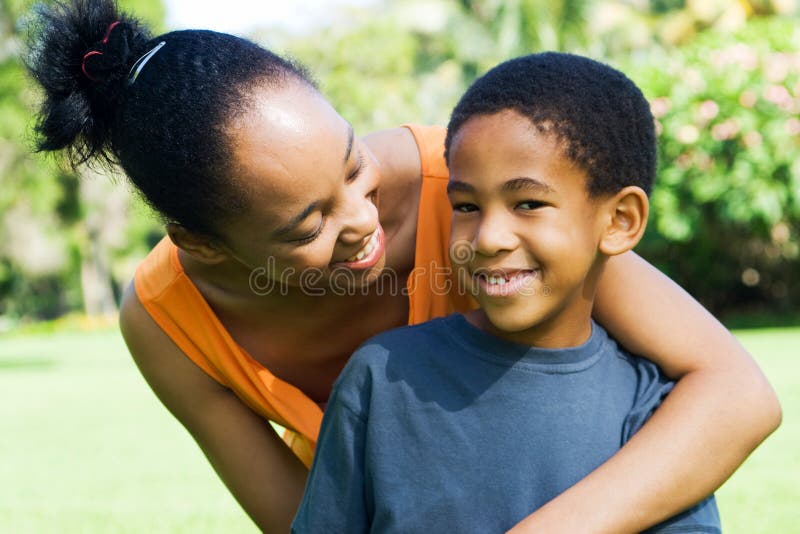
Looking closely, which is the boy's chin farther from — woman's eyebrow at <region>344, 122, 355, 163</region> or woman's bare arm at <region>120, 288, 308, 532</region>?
woman's bare arm at <region>120, 288, 308, 532</region>

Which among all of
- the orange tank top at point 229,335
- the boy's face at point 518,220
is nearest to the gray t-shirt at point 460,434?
the boy's face at point 518,220

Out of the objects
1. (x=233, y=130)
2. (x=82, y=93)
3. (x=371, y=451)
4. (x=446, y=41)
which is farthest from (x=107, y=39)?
(x=446, y=41)

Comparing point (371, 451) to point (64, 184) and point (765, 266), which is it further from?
point (64, 184)

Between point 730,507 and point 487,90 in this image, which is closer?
point 487,90

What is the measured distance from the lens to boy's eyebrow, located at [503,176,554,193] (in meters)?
2.12

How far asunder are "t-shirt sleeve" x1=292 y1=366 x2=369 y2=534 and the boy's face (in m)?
0.40

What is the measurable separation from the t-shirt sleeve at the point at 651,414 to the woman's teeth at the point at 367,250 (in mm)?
738

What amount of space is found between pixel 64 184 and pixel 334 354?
78.4 feet

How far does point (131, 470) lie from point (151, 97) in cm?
462

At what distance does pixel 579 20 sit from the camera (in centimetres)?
3027

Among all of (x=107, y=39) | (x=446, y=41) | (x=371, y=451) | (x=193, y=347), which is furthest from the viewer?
(x=446, y=41)

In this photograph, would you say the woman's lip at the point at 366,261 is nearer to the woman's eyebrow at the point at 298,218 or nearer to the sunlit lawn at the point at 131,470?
the woman's eyebrow at the point at 298,218

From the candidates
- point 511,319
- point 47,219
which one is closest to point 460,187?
point 511,319

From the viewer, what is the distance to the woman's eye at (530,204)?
214 cm
